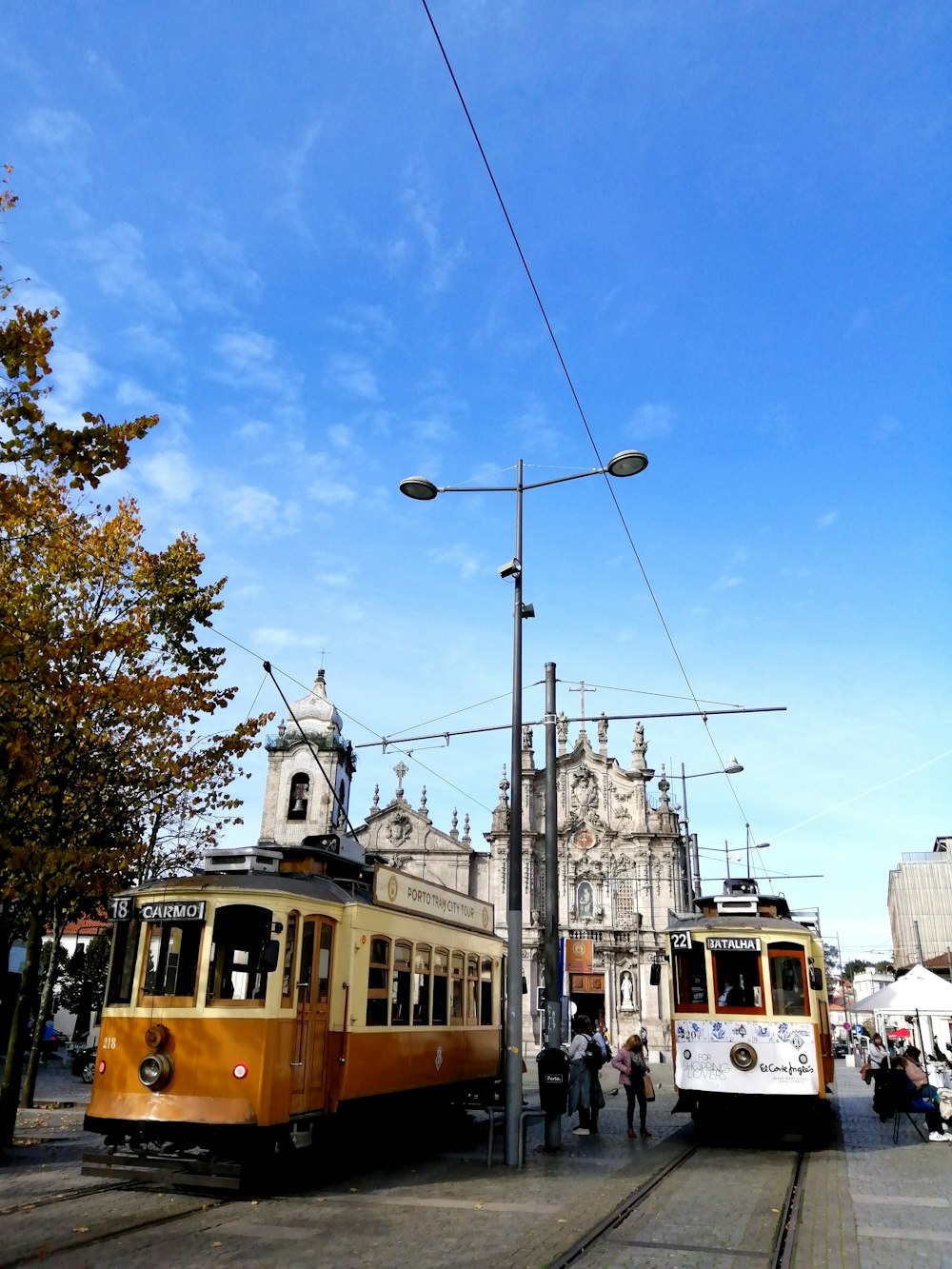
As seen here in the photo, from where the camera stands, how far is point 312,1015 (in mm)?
10406

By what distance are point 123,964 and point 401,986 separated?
3.75 metres

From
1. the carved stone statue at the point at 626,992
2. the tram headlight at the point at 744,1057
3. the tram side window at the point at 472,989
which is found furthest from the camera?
the carved stone statue at the point at 626,992

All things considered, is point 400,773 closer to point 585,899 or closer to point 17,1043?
point 585,899

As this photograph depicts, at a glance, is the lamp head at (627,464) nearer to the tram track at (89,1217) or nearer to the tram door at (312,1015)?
the tram door at (312,1015)

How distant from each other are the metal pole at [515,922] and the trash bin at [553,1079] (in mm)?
1107

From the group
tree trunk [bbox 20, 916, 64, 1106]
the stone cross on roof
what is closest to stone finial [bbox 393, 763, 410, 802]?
the stone cross on roof

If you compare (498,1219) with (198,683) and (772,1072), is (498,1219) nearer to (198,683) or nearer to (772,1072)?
(772,1072)

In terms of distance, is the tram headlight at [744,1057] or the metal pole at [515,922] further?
the tram headlight at [744,1057]

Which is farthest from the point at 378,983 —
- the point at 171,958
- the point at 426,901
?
the point at 171,958

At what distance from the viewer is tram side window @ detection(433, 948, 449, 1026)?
45.0 ft

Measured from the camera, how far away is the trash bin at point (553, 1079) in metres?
13.0

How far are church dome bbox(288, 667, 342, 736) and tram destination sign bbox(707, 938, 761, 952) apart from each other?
3579cm

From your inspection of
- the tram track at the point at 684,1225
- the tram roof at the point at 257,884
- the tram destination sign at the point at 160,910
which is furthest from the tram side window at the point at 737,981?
the tram destination sign at the point at 160,910

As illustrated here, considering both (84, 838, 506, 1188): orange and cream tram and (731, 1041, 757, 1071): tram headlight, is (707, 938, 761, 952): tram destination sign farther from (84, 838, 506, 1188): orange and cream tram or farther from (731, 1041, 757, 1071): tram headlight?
(84, 838, 506, 1188): orange and cream tram
